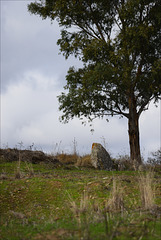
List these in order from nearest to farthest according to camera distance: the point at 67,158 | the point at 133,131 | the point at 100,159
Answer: the point at 100,159
the point at 133,131
the point at 67,158

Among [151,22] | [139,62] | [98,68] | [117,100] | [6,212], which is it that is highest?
[151,22]

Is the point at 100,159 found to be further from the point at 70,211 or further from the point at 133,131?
the point at 70,211

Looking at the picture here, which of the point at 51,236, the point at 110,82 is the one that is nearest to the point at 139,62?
the point at 110,82

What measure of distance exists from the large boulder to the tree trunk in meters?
2.37

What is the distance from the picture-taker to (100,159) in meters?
16.9

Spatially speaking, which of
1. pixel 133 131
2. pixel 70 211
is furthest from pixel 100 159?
pixel 70 211

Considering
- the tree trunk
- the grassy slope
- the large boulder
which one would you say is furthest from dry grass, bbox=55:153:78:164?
the grassy slope

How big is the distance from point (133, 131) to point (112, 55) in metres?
5.07

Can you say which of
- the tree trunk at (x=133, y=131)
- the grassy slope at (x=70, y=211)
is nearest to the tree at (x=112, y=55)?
the tree trunk at (x=133, y=131)

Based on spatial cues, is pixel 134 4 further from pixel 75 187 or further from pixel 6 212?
pixel 6 212

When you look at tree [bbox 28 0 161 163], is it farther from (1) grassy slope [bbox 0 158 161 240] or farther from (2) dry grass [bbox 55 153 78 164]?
(1) grassy slope [bbox 0 158 161 240]

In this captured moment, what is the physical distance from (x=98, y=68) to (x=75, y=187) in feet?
29.3

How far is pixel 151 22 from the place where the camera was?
1880 centimetres

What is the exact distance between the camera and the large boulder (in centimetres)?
1680
